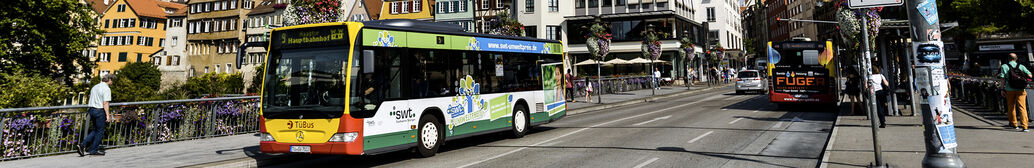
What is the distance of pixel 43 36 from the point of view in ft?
98.0

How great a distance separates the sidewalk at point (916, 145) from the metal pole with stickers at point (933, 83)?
1.36 meters

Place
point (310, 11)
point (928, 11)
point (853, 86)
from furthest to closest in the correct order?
point (310, 11)
point (853, 86)
point (928, 11)

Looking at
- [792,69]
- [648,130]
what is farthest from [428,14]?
[648,130]

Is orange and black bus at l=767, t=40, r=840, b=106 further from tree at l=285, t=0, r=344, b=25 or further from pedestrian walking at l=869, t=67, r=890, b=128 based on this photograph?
tree at l=285, t=0, r=344, b=25

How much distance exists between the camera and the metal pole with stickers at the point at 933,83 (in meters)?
5.51

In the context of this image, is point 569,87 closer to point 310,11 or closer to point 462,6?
point 310,11

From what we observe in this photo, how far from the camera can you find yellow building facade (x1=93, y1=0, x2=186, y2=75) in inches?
3049

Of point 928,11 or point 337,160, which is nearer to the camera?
point 928,11

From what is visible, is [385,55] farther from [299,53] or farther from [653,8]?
[653,8]

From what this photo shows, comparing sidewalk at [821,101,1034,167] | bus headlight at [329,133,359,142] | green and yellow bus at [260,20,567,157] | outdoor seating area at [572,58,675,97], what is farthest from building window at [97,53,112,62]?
sidewalk at [821,101,1034,167]

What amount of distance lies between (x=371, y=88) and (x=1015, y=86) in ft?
38.5

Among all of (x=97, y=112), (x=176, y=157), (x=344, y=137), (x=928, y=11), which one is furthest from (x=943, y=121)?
(x=97, y=112)

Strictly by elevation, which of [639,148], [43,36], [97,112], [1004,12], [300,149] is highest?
[1004,12]

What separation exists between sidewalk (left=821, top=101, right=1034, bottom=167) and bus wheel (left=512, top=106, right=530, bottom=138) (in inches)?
230
